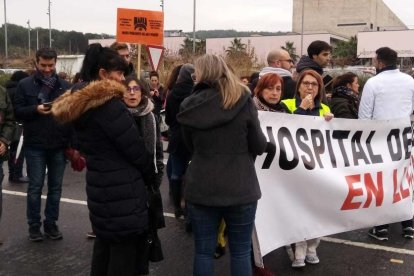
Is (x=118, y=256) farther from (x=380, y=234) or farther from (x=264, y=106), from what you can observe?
(x=380, y=234)

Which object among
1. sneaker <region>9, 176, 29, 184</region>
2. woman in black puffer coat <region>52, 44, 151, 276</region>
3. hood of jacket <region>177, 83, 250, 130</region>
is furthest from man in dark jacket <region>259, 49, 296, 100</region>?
sneaker <region>9, 176, 29, 184</region>

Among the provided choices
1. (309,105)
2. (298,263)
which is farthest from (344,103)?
(298,263)

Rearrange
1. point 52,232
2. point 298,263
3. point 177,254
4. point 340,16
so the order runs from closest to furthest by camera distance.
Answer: point 298,263
point 177,254
point 52,232
point 340,16

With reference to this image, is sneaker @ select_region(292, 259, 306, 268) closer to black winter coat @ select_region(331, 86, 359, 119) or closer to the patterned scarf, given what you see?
the patterned scarf

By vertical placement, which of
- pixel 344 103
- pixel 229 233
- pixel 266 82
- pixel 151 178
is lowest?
pixel 229 233

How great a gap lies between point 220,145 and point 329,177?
1.66 metres

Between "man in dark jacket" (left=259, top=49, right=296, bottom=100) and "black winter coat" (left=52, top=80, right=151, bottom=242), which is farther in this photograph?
"man in dark jacket" (left=259, top=49, right=296, bottom=100)

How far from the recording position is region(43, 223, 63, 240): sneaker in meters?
5.04

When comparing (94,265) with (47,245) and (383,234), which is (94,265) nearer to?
(47,245)

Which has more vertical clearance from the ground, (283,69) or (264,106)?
(283,69)

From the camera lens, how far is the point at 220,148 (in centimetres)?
312

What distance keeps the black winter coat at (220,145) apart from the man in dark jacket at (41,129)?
78.3 inches

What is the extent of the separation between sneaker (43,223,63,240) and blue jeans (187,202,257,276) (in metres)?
2.17

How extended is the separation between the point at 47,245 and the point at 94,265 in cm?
172
